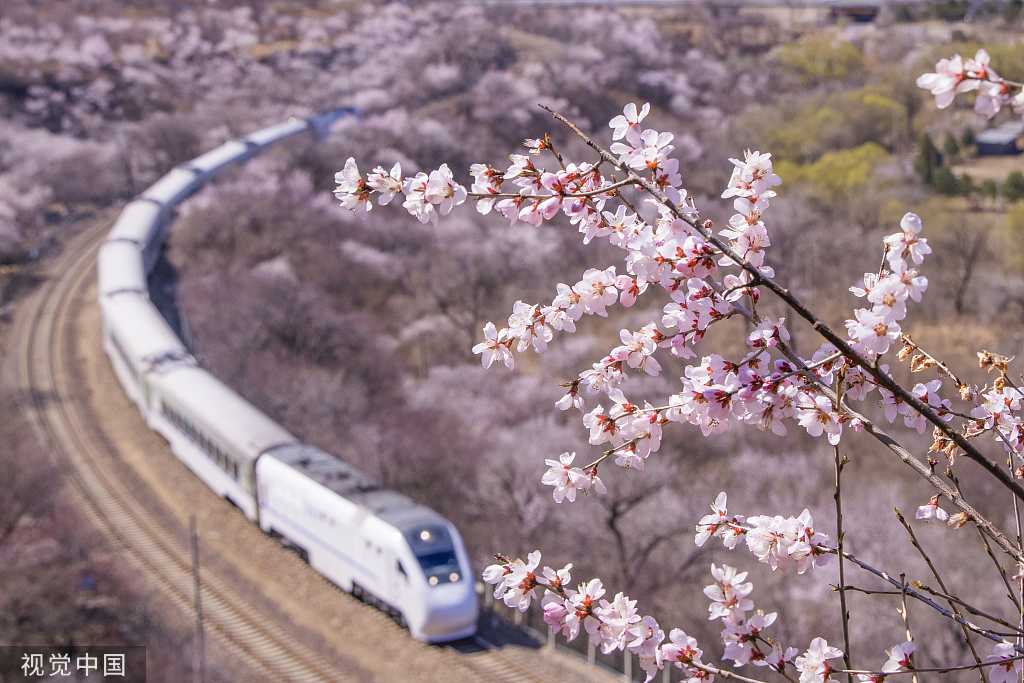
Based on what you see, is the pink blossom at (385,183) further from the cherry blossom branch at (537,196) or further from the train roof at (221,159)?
the train roof at (221,159)

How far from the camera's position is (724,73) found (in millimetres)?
52500

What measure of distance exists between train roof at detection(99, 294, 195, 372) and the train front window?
32.4ft

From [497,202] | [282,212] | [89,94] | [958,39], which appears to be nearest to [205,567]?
[497,202]

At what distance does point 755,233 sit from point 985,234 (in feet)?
98.4

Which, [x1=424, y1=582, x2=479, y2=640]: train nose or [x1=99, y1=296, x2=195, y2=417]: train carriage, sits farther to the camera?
[x1=99, y1=296, x2=195, y2=417]: train carriage

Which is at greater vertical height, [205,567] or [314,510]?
[314,510]

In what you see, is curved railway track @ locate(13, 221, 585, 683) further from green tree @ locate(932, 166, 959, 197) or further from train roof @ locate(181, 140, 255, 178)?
green tree @ locate(932, 166, 959, 197)

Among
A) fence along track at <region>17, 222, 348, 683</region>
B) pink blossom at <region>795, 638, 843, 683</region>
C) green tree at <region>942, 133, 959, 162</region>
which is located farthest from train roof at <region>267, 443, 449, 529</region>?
green tree at <region>942, 133, 959, 162</region>

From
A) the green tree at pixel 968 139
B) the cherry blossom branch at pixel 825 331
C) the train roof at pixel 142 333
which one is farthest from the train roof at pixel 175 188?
the cherry blossom branch at pixel 825 331

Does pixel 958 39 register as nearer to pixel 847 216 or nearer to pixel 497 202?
pixel 847 216

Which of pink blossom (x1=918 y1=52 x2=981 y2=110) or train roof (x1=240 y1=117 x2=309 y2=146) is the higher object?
pink blossom (x1=918 y1=52 x2=981 y2=110)

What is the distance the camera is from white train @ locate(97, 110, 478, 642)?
47.8ft

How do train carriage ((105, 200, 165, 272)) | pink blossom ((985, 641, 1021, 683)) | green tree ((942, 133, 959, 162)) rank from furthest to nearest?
green tree ((942, 133, 959, 162)) < train carriage ((105, 200, 165, 272)) < pink blossom ((985, 641, 1021, 683))

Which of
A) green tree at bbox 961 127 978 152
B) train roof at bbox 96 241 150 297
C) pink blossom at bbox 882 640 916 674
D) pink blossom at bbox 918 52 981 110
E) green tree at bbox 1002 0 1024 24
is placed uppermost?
pink blossom at bbox 918 52 981 110
